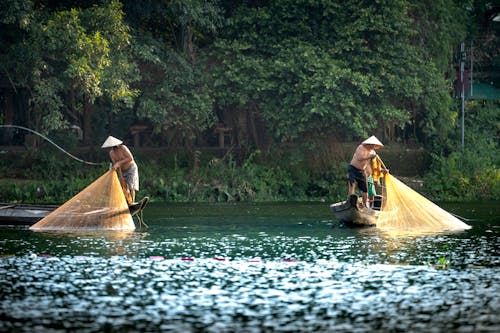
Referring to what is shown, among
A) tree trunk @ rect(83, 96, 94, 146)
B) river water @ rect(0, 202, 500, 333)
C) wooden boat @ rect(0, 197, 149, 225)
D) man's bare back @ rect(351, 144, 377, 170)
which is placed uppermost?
tree trunk @ rect(83, 96, 94, 146)

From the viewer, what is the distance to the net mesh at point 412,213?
22.8 meters

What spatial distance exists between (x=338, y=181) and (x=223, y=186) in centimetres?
433

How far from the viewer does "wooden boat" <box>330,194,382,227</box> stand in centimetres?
2317

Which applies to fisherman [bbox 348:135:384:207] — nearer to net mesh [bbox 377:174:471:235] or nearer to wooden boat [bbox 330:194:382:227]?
wooden boat [bbox 330:194:382:227]

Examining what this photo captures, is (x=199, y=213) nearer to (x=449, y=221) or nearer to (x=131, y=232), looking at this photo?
(x=131, y=232)

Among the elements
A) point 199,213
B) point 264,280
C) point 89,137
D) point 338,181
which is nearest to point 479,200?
point 338,181

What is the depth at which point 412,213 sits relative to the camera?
2288 cm

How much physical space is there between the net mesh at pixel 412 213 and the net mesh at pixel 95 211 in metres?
6.03

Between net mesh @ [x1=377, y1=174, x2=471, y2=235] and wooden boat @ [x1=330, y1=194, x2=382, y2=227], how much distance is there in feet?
1.63

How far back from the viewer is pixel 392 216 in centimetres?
2316

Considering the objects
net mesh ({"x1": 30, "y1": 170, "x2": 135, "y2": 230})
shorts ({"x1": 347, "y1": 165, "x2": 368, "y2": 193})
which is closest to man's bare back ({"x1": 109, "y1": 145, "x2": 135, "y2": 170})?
net mesh ({"x1": 30, "y1": 170, "x2": 135, "y2": 230})

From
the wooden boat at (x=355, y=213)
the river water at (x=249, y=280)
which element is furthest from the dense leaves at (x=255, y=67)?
the wooden boat at (x=355, y=213)

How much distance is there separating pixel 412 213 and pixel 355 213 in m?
1.32

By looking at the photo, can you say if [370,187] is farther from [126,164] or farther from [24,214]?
[24,214]
